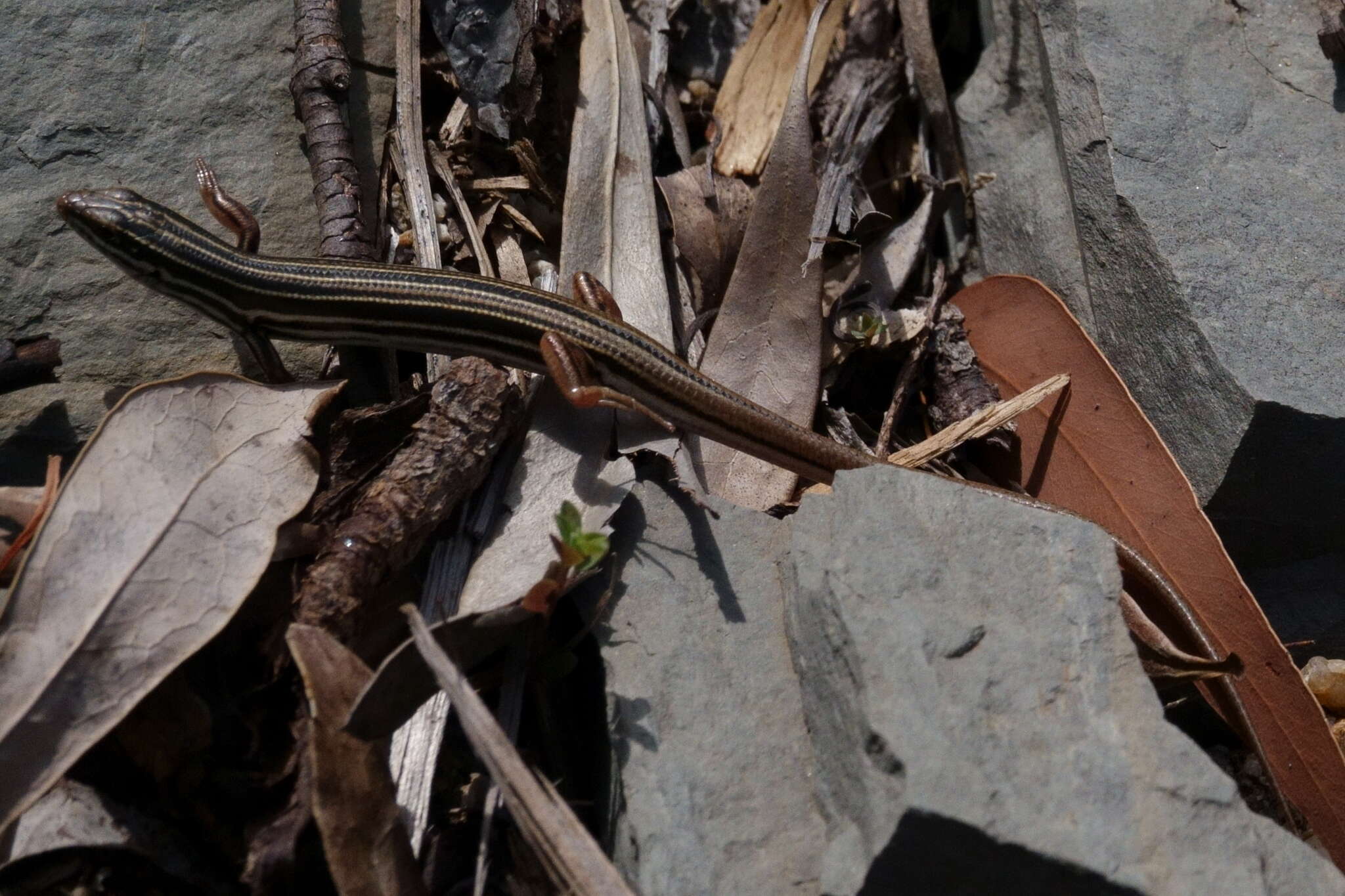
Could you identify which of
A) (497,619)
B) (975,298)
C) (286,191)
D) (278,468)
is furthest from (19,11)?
(975,298)

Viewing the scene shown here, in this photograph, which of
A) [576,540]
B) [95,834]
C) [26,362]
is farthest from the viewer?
[26,362]

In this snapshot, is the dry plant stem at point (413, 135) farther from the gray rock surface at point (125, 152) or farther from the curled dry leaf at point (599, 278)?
the curled dry leaf at point (599, 278)

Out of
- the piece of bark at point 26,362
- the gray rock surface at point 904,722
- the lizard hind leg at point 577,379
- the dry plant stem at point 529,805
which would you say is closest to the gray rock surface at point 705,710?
the gray rock surface at point 904,722

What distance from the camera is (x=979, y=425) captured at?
342 cm

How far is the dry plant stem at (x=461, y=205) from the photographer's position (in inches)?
141

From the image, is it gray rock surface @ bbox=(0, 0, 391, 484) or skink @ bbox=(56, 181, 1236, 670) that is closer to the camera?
skink @ bbox=(56, 181, 1236, 670)

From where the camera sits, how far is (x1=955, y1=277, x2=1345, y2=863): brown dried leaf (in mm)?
2932

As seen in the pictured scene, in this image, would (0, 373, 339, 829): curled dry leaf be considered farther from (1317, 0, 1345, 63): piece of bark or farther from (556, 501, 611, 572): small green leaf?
(1317, 0, 1345, 63): piece of bark

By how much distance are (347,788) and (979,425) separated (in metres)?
2.25

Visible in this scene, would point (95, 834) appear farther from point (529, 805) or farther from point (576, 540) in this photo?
point (576, 540)

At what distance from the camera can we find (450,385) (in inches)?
114

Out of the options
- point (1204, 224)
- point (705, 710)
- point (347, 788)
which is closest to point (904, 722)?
point (705, 710)

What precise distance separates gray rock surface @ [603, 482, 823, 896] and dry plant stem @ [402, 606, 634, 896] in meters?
0.16

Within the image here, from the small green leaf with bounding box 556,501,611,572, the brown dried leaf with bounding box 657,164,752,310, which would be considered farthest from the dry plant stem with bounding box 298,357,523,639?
the brown dried leaf with bounding box 657,164,752,310
